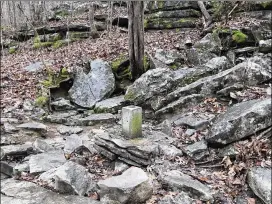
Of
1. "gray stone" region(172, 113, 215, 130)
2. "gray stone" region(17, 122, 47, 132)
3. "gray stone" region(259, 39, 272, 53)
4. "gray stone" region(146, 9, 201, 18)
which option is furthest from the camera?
"gray stone" region(146, 9, 201, 18)

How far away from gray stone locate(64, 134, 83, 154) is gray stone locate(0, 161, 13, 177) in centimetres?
101

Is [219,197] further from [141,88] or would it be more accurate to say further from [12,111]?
[12,111]

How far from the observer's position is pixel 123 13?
53.2 feet

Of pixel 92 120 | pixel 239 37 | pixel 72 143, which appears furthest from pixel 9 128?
pixel 239 37

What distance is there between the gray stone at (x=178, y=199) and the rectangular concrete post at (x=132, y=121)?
1512mm

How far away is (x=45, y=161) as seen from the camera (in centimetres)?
519

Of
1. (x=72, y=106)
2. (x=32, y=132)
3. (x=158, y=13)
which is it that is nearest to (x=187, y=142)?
(x=32, y=132)

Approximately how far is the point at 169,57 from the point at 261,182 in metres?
5.56

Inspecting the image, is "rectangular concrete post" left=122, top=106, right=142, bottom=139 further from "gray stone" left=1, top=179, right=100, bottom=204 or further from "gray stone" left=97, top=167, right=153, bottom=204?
"gray stone" left=1, top=179, right=100, bottom=204

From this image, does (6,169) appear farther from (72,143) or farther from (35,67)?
(35,67)

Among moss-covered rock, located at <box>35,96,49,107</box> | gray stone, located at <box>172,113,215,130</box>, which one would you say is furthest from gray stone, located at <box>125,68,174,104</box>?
moss-covered rock, located at <box>35,96,49,107</box>

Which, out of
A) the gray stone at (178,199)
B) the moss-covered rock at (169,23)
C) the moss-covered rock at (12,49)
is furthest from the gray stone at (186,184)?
the moss-covered rock at (12,49)

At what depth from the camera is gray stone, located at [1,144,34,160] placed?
5434 millimetres

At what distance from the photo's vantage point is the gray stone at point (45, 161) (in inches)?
196
